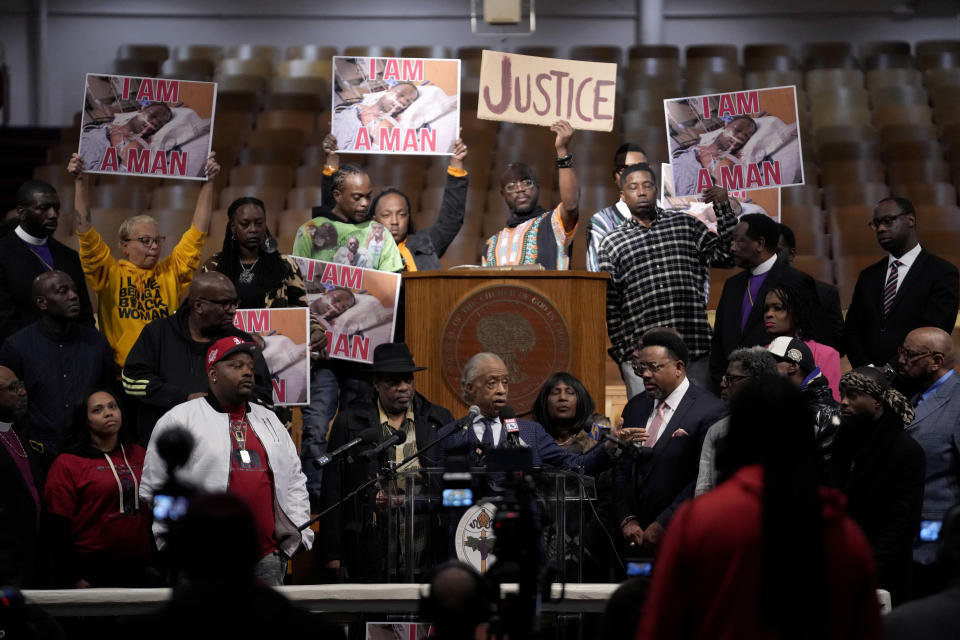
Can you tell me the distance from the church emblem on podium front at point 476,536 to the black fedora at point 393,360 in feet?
2.87

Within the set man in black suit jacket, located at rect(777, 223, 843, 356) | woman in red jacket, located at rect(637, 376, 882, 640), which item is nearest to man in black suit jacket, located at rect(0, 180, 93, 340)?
man in black suit jacket, located at rect(777, 223, 843, 356)

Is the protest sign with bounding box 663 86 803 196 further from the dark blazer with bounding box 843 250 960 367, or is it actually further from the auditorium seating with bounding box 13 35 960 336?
the auditorium seating with bounding box 13 35 960 336

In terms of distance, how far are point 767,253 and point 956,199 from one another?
3618mm

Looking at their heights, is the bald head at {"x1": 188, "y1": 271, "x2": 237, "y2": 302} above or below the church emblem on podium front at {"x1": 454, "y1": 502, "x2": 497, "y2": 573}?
above

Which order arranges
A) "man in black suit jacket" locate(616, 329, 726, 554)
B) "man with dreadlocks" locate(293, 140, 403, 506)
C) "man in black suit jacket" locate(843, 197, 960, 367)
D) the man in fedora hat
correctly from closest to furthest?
the man in fedora hat, "man in black suit jacket" locate(616, 329, 726, 554), "man with dreadlocks" locate(293, 140, 403, 506), "man in black suit jacket" locate(843, 197, 960, 367)

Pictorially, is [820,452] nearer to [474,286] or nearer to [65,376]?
[474,286]

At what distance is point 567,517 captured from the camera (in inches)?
165

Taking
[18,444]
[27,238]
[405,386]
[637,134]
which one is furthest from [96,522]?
[637,134]

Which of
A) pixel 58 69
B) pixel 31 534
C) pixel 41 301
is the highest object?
pixel 58 69

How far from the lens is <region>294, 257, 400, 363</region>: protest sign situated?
18.3 ft

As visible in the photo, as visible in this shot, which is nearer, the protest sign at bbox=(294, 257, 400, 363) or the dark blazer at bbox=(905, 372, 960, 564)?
the dark blazer at bbox=(905, 372, 960, 564)

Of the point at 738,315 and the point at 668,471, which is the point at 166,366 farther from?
the point at 738,315

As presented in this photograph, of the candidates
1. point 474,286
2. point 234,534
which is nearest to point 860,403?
point 474,286

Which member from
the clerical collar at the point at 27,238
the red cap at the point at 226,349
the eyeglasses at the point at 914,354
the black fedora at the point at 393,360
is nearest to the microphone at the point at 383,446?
the red cap at the point at 226,349
